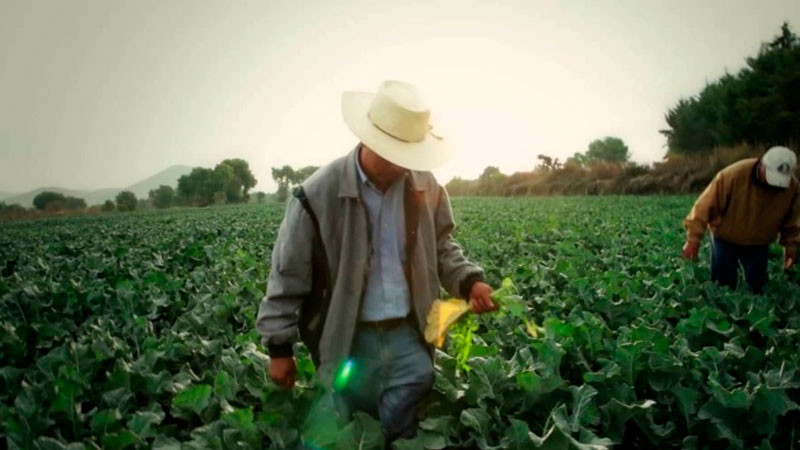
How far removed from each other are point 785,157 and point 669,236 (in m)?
5.32

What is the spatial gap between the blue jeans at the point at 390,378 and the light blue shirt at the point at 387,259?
106 millimetres

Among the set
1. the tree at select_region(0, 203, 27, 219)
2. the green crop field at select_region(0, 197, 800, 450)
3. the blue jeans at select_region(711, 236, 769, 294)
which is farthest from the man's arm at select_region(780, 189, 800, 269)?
the tree at select_region(0, 203, 27, 219)

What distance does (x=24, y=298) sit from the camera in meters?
5.13

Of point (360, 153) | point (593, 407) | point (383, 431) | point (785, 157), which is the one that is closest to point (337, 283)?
point (360, 153)

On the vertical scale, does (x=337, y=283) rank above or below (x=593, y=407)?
above

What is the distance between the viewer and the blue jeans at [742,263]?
5.13 metres

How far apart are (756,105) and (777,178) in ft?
134

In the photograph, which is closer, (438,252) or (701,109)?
(438,252)

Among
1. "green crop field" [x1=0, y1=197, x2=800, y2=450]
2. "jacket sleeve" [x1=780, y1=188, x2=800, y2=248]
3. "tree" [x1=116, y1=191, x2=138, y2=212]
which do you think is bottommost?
"green crop field" [x1=0, y1=197, x2=800, y2=450]

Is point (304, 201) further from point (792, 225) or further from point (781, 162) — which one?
point (792, 225)

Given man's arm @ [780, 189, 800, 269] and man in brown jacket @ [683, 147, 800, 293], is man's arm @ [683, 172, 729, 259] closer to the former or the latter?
man in brown jacket @ [683, 147, 800, 293]

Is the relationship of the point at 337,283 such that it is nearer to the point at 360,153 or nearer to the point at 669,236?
the point at 360,153

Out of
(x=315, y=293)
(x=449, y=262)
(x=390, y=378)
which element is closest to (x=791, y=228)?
(x=449, y=262)

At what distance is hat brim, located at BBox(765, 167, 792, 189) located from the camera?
4.52 m
